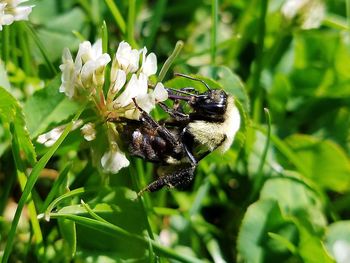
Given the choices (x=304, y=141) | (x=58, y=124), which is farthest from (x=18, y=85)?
(x=304, y=141)

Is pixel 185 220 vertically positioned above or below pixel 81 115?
below

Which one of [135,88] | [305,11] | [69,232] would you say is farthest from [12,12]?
[305,11]

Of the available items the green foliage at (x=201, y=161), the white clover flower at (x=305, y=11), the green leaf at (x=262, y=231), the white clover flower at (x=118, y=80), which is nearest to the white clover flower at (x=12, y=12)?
the green foliage at (x=201, y=161)

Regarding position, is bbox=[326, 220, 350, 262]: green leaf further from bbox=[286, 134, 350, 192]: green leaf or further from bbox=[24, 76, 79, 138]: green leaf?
bbox=[24, 76, 79, 138]: green leaf

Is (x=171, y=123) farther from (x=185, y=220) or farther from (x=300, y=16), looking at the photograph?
(x=300, y=16)

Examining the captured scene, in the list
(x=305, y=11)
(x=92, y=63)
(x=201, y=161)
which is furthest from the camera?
(x=305, y=11)

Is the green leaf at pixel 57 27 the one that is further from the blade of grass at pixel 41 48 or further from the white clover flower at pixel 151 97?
the white clover flower at pixel 151 97

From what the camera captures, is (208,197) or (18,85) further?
(208,197)

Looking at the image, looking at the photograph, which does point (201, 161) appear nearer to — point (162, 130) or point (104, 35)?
point (162, 130)
